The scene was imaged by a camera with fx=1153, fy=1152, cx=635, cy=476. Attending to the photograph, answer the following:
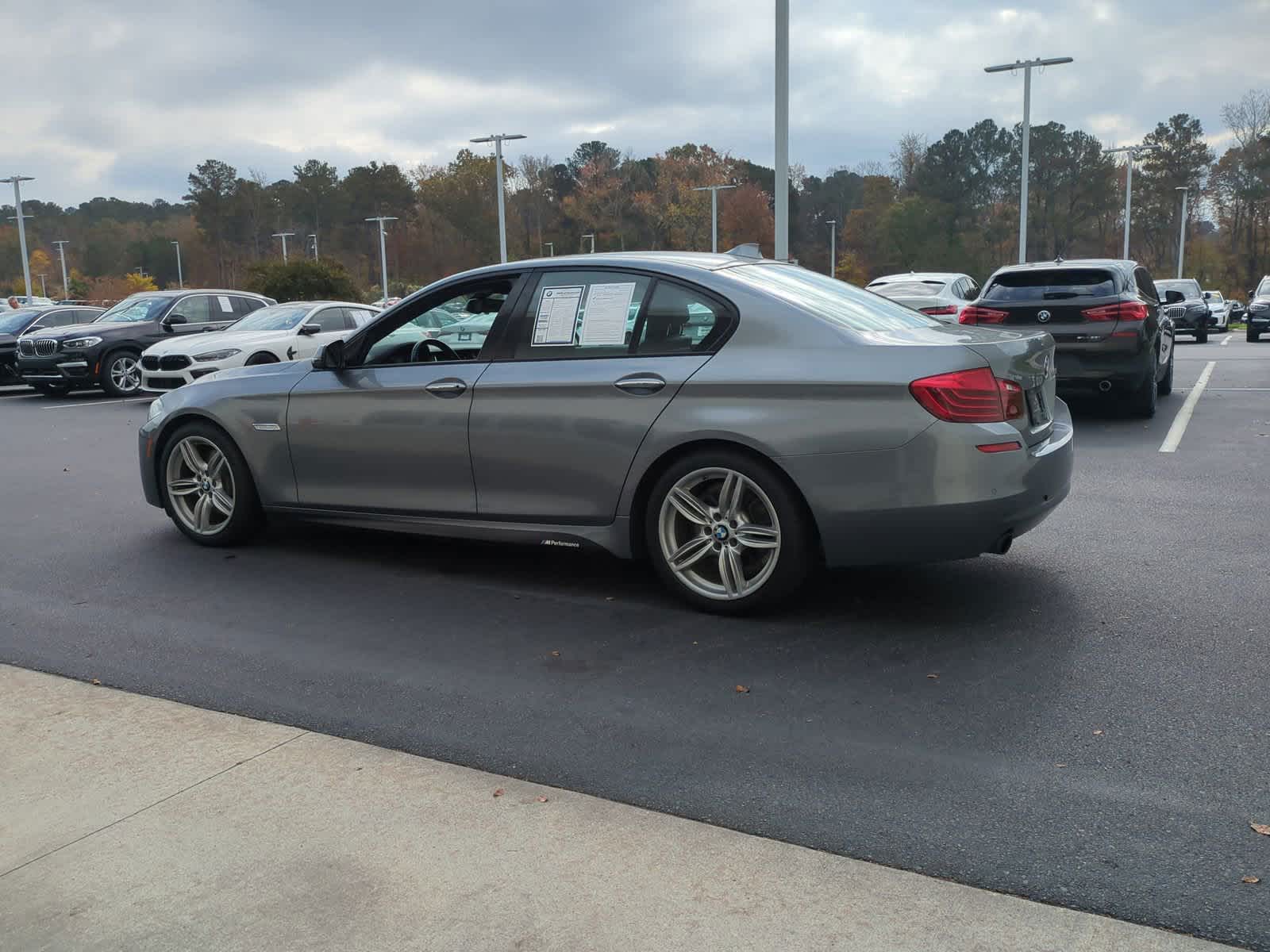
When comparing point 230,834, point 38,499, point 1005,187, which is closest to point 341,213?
point 1005,187

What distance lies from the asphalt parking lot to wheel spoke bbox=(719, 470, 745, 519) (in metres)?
0.49

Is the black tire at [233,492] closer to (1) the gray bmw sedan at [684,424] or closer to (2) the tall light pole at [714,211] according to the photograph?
(1) the gray bmw sedan at [684,424]

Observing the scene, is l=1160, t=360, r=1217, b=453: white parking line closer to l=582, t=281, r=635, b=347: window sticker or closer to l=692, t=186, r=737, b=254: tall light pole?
l=582, t=281, r=635, b=347: window sticker

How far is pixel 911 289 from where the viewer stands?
17422 mm

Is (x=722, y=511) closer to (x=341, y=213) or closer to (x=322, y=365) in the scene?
(x=322, y=365)

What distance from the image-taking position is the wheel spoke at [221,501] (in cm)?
660

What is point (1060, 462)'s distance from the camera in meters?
5.06

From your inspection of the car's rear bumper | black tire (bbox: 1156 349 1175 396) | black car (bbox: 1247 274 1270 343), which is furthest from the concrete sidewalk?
black car (bbox: 1247 274 1270 343)

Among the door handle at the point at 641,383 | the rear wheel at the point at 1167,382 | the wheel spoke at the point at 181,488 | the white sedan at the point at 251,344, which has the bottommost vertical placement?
the rear wheel at the point at 1167,382

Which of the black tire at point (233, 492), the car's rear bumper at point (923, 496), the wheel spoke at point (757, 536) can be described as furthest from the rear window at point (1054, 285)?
the black tire at point (233, 492)

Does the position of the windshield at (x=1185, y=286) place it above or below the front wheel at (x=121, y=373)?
above

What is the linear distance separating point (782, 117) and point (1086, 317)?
6482 millimetres

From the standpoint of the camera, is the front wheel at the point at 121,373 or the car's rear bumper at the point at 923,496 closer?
the car's rear bumper at the point at 923,496

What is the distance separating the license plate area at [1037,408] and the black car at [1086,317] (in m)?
6.03
